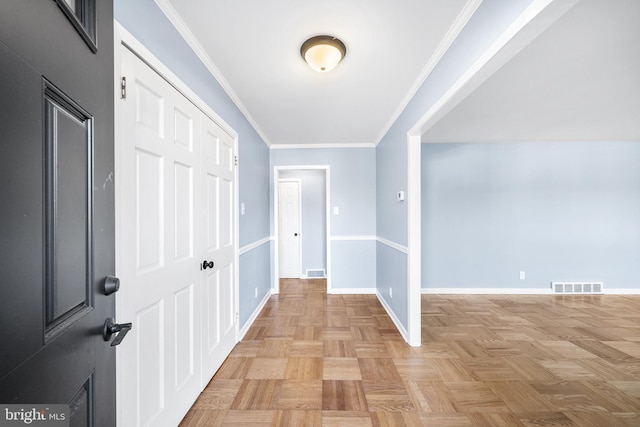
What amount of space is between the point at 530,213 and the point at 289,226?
4.04 metres

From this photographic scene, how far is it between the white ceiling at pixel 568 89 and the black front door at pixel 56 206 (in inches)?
87.8

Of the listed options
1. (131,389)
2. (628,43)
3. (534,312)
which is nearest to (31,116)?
(131,389)

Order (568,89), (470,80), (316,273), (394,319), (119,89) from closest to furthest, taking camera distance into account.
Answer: (119,89)
(470,80)
(568,89)
(394,319)
(316,273)

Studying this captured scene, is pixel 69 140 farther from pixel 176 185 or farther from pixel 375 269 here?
pixel 375 269

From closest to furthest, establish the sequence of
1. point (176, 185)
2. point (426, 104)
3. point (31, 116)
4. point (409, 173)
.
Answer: point (31, 116), point (176, 185), point (426, 104), point (409, 173)

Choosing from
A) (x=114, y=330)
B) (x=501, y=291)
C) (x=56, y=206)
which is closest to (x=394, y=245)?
(x=501, y=291)

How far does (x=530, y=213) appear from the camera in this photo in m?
3.91

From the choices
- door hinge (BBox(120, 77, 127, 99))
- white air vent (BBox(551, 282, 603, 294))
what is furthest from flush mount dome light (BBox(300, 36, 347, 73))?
white air vent (BBox(551, 282, 603, 294))

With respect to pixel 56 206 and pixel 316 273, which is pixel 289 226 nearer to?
pixel 316 273

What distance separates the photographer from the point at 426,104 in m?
2.02

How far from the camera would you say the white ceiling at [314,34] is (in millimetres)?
1381

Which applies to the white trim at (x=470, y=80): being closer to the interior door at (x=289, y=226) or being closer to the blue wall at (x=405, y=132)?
the blue wall at (x=405, y=132)

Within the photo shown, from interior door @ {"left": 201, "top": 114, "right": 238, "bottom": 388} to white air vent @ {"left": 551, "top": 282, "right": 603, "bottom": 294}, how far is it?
4.66 m

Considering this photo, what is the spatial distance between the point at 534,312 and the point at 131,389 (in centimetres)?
412
